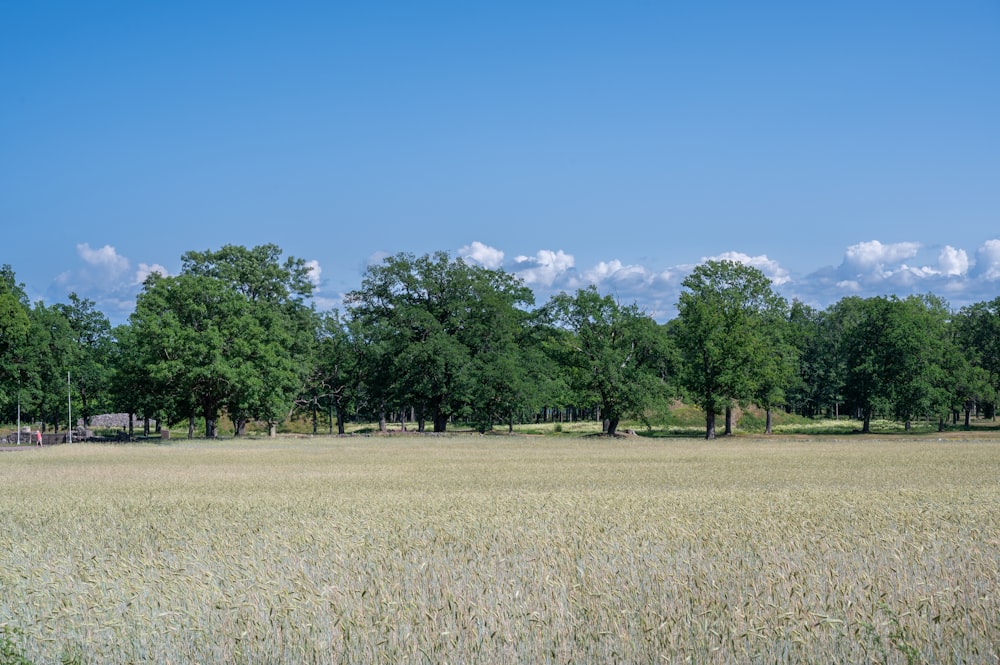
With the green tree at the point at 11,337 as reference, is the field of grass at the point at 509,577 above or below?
below

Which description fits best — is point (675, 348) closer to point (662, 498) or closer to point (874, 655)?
point (662, 498)

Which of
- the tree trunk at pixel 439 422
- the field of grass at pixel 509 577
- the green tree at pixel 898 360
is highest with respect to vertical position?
the green tree at pixel 898 360

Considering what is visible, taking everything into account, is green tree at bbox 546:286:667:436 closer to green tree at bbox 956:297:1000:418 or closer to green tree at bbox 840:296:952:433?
green tree at bbox 840:296:952:433

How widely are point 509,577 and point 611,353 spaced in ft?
197

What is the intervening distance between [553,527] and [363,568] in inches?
165

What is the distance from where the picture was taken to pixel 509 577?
995 cm

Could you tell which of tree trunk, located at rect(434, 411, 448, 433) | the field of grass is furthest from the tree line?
the field of grass

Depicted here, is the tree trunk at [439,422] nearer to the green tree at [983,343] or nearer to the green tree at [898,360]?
the green tree at [898,360]

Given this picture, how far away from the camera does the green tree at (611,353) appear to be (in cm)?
6875

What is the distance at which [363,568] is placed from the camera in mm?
→ 10656

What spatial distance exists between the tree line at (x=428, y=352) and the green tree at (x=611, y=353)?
0.13 meters

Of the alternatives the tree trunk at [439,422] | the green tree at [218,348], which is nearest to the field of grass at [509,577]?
the green tree at [218,348]

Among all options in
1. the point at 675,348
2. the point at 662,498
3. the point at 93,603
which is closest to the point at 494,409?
the point at 675,348

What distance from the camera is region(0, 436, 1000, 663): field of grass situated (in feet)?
24.2
